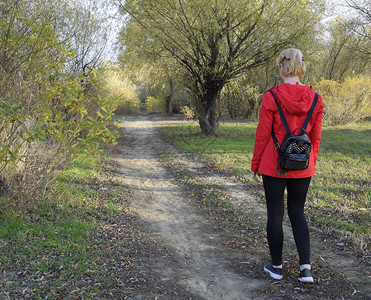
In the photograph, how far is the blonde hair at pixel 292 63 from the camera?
307 centimetres

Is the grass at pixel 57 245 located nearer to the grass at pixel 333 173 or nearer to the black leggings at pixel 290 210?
the black leggings at pixel 290 210

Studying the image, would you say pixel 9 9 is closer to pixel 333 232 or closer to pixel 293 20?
pixel 333 232

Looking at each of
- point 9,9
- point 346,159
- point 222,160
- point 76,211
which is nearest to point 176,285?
point 76,211

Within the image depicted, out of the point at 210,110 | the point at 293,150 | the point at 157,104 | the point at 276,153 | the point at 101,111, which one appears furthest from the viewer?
the point at 157,104

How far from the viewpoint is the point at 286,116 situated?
120 inches

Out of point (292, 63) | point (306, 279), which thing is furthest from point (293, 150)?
point (306, 279)

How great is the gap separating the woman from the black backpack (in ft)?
0.16

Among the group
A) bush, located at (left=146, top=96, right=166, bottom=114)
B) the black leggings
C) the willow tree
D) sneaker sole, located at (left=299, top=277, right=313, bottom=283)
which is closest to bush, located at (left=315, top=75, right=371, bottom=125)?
the willow tree

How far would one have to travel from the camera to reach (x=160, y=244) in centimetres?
423

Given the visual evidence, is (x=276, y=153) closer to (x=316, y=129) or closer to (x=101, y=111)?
(x=316, y=129)

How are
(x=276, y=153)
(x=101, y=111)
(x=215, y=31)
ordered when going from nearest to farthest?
(x=276, y=153)
(x=101, y=111)
(x=215, y=31)

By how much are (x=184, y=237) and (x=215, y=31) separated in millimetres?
9858

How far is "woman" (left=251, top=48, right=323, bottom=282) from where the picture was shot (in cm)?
304

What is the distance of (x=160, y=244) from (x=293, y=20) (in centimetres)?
1154
